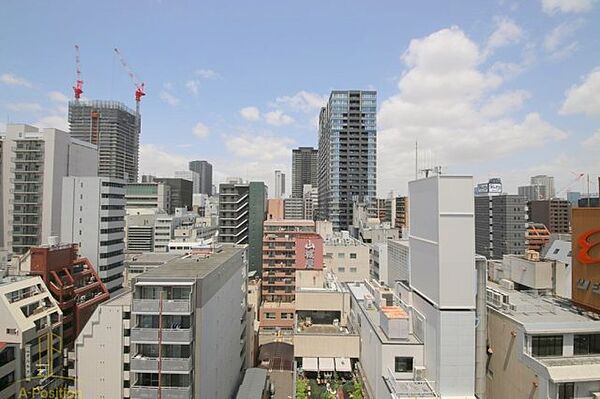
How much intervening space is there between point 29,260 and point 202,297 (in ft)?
87.6

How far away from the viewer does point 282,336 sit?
2071 inches

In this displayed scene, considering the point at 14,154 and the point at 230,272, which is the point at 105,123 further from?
the point at 230,272

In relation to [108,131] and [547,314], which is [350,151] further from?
[108,131]

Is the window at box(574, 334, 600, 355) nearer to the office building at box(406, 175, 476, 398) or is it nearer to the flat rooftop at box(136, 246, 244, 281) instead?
the office building at box(406, 175, 476, 398)

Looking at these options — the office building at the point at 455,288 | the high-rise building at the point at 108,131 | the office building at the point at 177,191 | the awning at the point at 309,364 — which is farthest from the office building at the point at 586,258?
the high-rise building at the point at 108,131

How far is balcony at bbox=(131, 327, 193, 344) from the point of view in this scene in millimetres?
20438

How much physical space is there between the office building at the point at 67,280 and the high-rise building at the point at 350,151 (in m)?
77.7

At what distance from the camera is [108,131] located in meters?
160

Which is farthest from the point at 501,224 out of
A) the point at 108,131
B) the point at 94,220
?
the point at 108,131

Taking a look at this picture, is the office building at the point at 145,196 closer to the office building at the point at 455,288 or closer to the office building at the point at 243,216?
the office building at the point at 243,216

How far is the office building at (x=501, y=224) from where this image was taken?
2621 inches

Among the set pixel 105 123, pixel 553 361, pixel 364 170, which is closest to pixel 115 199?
pixel 553 361

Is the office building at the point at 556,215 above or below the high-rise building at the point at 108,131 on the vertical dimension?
below

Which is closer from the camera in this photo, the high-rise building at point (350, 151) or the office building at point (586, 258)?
the office building at point (586, 258)
